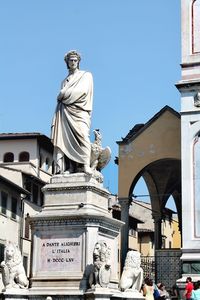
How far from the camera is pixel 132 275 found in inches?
619

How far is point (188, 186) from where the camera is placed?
28.3 metres

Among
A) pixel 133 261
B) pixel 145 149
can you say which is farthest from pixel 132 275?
pixel 145 149

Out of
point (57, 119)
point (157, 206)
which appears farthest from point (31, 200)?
point (57, 119)

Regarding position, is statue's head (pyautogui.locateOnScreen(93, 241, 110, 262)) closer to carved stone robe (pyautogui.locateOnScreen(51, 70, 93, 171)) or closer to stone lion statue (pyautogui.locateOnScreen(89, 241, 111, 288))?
stone lion statue (pyautogui.locateOnScreen(89, 241, 111, 288))

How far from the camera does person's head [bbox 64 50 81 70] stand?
16609 millimetres

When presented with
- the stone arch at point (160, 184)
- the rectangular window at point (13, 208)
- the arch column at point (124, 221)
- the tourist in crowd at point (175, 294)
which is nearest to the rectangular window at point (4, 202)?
the rectangular window at point (13, 208)

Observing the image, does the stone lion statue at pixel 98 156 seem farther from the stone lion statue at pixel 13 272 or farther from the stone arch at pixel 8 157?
the stone arch at pixel 8 157

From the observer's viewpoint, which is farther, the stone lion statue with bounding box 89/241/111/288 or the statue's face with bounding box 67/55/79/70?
the statue's face with bounding box 67/55/79/70

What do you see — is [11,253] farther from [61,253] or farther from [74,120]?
[74,120]

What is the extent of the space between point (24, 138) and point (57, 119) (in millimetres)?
40567

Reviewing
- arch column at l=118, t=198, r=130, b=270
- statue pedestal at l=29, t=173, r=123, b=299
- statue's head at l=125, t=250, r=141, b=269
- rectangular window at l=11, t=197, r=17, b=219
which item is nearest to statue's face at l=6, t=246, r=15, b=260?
statue pedestal at l=29, t=173, r=123, b=299

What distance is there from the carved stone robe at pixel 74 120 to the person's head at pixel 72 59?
28 centimetres

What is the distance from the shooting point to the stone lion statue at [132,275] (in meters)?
15.6

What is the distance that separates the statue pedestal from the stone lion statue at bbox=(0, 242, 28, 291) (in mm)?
242
